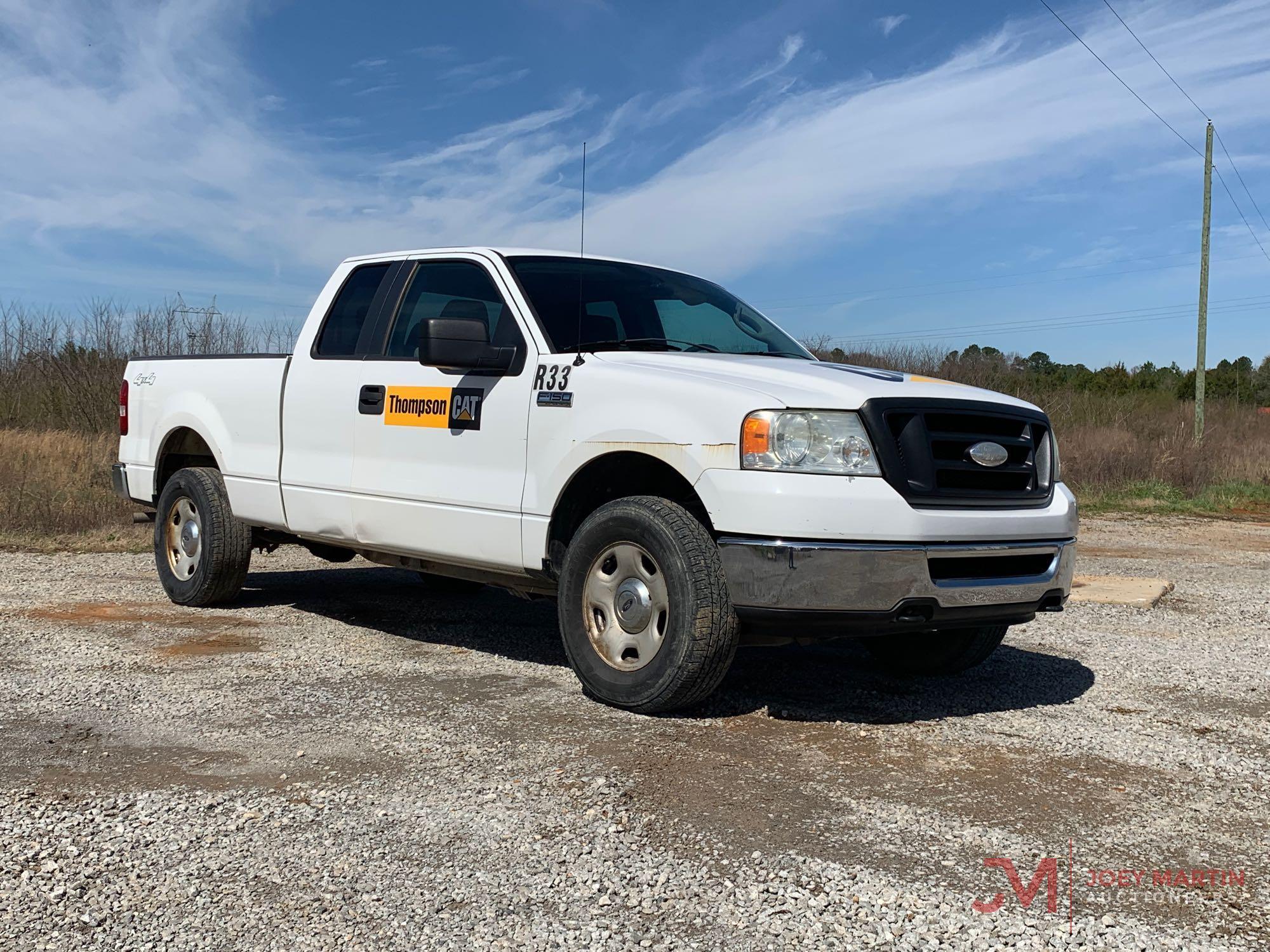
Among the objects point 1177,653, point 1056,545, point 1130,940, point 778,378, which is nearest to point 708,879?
point 1130,940

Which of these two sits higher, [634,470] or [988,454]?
[988,454]

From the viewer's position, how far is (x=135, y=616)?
6883 mm

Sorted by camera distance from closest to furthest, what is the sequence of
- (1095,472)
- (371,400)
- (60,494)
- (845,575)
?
Answer: (845,575) < (371,400) < (60,494) < (1095,472)

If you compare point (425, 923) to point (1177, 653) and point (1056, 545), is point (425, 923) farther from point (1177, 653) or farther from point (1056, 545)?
point (1177, 653)

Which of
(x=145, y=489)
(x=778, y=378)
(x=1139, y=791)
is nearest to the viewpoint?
(x=1139, y=791)

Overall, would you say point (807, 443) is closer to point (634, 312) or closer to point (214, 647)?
point (634, 312)

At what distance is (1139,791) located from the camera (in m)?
3.89

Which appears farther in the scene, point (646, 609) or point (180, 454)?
point (180, 454)

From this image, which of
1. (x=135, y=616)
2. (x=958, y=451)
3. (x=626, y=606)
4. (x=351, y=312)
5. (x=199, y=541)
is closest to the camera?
(x=958, y=451)

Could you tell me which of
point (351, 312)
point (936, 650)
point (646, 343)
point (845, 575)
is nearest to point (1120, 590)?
point (936, 650)

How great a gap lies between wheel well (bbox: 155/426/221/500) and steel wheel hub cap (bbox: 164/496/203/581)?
245 mm

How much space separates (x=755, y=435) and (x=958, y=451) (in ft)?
2.79

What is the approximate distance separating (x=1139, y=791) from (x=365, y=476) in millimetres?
3803

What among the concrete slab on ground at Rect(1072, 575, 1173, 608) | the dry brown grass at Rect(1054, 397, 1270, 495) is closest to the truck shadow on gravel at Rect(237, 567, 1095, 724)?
the concrete slab on ground at Rect(1072, 575, 1173, 608)
